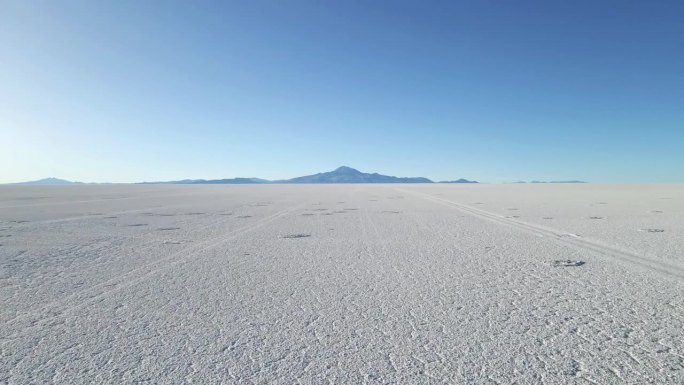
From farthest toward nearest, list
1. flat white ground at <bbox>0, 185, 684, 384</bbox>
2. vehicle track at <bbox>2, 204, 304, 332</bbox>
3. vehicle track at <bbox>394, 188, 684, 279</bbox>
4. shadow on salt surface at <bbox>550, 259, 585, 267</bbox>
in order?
shadow on salt surface at <bbox>550, 259, 585, 267</bbox>
vehicle track at <bbox>394, 188, 684, 279</bbox>
vehicle track at <bbox>2, 204, 304, 332</bbox>
flat white ground at <bbox>0, 185, 684, 384</bbox>

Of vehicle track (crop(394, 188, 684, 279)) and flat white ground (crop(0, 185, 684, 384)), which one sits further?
vehicle track (crop(394, 188, 684, 279))

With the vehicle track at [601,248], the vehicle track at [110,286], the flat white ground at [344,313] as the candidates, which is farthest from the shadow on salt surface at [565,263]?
the vehicle track at [110,286]

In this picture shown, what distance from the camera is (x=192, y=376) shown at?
2355mm

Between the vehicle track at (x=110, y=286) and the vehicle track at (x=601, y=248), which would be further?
the vehicle track at (x=601, y=248)

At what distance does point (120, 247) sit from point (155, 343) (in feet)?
15.5

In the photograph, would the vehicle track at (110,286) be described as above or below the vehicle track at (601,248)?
below

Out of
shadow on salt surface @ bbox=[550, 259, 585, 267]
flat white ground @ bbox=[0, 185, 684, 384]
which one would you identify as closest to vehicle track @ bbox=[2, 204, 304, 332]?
flat white ground @ bbox=[0, 185, 684, 384]

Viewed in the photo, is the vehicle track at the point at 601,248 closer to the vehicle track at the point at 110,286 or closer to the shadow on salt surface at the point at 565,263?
the shadow on salt surface at the point at 565,263

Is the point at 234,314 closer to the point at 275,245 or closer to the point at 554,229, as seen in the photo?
the point at 275,245

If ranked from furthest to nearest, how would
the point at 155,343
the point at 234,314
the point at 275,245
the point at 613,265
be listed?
the point at 275,245 → the point at 613,265 → the point at 234,314 → the point at 155,343

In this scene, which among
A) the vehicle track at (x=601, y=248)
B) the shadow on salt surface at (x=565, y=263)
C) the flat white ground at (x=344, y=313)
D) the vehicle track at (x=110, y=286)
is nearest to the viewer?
the flat white ground at (x=344, y=313)

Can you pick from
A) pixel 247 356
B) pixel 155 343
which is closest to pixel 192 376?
pixel 247 356

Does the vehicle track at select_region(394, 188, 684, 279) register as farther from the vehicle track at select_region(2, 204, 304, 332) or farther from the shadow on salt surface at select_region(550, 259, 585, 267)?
the vehicle track at select_region(2, 204, 304, 332)

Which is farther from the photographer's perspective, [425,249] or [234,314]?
[425,249]
